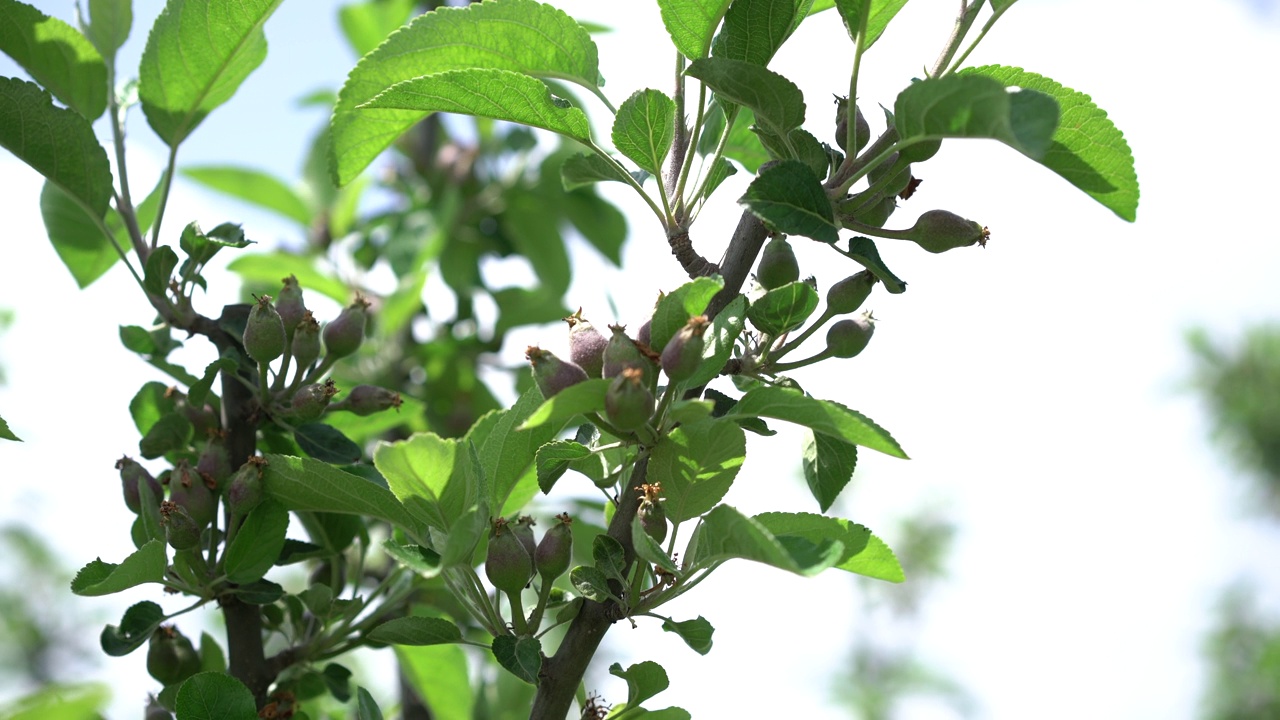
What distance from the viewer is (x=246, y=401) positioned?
1.64m

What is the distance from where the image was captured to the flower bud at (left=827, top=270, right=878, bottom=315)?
1362 millimetres

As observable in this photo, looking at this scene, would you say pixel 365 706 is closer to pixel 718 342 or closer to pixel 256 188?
pixel 718 342

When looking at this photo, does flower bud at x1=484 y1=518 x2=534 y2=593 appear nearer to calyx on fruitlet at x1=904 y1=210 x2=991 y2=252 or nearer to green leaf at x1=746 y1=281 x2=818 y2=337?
green leaf at x1=746 y1=281 x2=818 y2=337

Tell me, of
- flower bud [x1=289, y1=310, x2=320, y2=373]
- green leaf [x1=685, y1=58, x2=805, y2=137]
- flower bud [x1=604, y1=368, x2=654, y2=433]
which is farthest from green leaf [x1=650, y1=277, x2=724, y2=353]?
flower bud [x1=289, y1=310, x2=320, y2=373]

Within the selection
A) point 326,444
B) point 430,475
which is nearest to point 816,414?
point 430,475

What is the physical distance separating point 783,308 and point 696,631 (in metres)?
0.42

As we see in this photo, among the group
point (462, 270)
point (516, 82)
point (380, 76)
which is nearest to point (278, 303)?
point (380, 76)

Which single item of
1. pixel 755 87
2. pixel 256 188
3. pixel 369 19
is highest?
pixel 369 19

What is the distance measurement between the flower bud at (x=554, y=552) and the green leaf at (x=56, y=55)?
3.41ft

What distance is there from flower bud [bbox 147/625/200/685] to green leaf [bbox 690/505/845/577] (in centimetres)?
89

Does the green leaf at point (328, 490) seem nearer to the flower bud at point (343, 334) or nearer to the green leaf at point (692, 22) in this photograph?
the flower bud at point (343, 334)

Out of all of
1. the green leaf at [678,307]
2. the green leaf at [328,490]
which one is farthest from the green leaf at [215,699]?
the green leaf at [678,307]

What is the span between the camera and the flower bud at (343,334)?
1.66m

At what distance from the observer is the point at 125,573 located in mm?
1345
